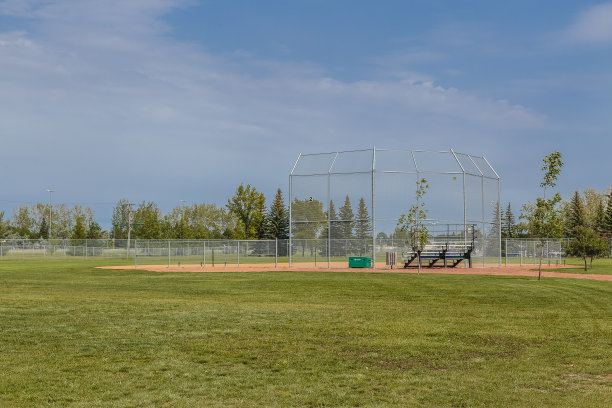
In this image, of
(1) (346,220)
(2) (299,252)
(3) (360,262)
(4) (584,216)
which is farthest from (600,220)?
(2) (299,252)

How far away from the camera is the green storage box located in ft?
123

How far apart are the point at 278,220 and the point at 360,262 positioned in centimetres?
4213

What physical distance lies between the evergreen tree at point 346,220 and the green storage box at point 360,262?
6.09 ft

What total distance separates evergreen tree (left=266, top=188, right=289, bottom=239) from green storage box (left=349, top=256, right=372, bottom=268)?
40.4 m

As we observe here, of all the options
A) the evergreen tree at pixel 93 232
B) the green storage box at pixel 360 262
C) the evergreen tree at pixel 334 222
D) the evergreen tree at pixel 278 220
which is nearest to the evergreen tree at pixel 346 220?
the evergreen tree at pixel 334 222

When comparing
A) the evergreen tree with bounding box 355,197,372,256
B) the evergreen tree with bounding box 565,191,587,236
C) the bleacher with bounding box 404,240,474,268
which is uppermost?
the evergreen tree with bounding box 565,191,587,236

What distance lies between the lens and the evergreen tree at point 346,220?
3888 centimetres

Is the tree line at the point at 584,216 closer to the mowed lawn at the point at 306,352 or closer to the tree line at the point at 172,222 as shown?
the tree line at the point at 172,222

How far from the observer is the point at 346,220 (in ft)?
127

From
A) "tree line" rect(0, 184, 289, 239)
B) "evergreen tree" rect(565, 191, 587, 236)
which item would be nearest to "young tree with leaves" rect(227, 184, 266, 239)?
"tree line" rect(0, 184, 289, 239)

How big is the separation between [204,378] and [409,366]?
9.00ft

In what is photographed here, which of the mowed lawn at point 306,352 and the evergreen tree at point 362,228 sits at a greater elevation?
the evergreen tree at point 362,228

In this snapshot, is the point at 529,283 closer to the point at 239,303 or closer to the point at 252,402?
the point at 239,303

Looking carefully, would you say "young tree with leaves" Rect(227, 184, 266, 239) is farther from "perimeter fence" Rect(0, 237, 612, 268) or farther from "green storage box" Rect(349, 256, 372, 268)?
"green storage box" Rect(349, 256, 372, 268)
